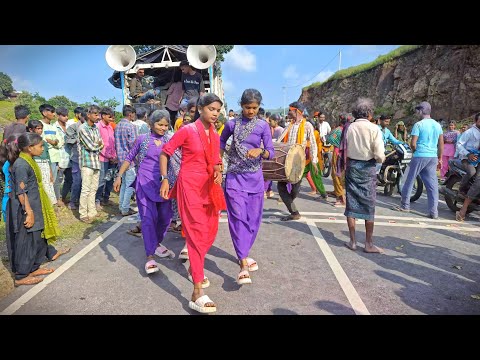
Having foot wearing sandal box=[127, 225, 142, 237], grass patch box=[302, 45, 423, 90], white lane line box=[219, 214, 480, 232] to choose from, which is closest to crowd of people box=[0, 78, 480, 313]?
white lane line box=[219, 214, 480, 232]

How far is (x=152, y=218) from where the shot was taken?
12.1 ft

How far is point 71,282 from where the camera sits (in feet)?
11.2

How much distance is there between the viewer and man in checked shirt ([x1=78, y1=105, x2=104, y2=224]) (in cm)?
556

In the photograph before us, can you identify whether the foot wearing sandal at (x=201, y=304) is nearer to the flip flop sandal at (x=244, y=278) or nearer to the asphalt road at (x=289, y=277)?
the asphalt road at (x=289, y=277)

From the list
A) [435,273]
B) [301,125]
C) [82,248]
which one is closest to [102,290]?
[82,248]

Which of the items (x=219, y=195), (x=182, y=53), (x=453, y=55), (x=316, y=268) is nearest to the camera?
(x=219, y=195)

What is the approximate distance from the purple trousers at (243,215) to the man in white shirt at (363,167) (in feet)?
5.00

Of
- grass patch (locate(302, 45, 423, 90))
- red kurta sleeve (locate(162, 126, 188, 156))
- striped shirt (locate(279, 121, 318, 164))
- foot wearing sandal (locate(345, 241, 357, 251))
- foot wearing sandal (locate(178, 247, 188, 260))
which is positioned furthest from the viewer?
grass patch (locate(302, 45, 423, 90))

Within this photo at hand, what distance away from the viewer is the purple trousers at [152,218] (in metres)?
3.63

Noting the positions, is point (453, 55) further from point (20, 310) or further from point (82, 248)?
point (20, 310)

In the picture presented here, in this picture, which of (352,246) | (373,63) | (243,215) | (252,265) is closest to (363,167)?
(352,246)

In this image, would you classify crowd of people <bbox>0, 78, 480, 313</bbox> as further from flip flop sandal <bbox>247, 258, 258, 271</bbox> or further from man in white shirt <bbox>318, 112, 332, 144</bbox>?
man in white shirt <bbox>318, 112, 332, 144</bbox>

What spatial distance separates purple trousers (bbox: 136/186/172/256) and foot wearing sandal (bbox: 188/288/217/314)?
1.06 metres

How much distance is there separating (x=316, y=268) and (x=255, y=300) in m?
1.03
